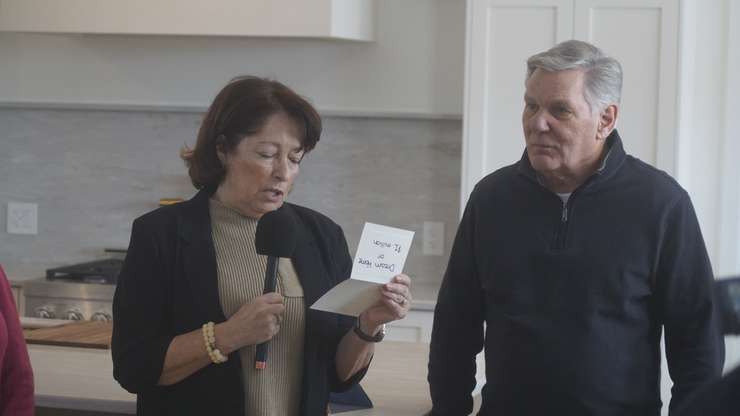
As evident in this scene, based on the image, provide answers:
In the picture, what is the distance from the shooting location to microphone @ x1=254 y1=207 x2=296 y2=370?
213cm

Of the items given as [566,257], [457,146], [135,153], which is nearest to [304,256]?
[566,257]

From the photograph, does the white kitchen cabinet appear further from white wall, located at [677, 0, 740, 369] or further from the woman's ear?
the woman's ear

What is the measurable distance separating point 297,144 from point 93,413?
0.93m

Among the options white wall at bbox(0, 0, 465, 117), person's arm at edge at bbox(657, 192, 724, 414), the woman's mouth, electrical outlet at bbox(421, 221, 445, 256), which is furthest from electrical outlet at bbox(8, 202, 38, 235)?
person's arm at edge at bbox(657, 192, 724, 414)

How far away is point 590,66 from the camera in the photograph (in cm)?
229

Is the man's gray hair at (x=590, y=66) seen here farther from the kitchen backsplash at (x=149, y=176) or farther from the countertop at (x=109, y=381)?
the kitchen backsplash at (x=149, y=176)

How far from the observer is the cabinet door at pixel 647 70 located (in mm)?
3938

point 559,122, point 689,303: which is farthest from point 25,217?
point 689,303

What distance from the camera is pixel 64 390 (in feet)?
8.22

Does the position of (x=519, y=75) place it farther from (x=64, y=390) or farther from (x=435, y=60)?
(x=64, y=390)

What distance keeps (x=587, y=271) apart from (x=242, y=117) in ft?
2.49

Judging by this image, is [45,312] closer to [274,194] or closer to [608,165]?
[274,194]

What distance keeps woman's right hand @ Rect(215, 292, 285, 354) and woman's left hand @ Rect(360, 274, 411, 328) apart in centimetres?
19

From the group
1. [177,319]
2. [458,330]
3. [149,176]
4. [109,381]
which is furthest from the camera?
[149,176]
